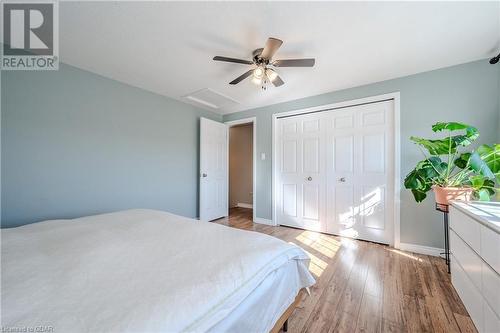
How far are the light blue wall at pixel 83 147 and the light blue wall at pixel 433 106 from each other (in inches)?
129

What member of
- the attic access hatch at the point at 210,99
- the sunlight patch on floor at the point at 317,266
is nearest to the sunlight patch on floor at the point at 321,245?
the sunlight patch on floor at the point at 317,266

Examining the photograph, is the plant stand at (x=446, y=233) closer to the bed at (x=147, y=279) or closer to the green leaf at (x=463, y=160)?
the green leaf at (x=463, y=160)

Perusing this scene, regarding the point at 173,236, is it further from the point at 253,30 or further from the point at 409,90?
the point at 409,90

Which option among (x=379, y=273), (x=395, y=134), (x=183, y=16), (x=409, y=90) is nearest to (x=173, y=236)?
(x=183, y=16)

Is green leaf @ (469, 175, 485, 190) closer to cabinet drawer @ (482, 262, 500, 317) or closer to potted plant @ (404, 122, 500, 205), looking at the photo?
potted plant @ (404, 122, 500, 205)

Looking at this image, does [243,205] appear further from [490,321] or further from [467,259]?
[490,321]

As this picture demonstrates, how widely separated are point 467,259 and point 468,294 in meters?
0.24

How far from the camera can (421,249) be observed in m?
2.34

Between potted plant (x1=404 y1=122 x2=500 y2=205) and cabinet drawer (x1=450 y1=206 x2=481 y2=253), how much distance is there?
0.29 meters

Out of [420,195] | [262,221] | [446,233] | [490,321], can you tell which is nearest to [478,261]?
[490,321]

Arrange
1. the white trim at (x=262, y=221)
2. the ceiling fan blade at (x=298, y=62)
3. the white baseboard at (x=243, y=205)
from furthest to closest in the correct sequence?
the white baseboard at (x=243, y=205) → the white trim at (x=262, y=221) → the ceiling fan blade at (x=298, y=62)

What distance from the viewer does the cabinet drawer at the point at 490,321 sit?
37.4 inches

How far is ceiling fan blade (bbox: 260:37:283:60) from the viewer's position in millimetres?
1554

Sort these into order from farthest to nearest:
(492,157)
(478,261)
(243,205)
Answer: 1. (243,205)
2. (492,157)
3. (478,261)
